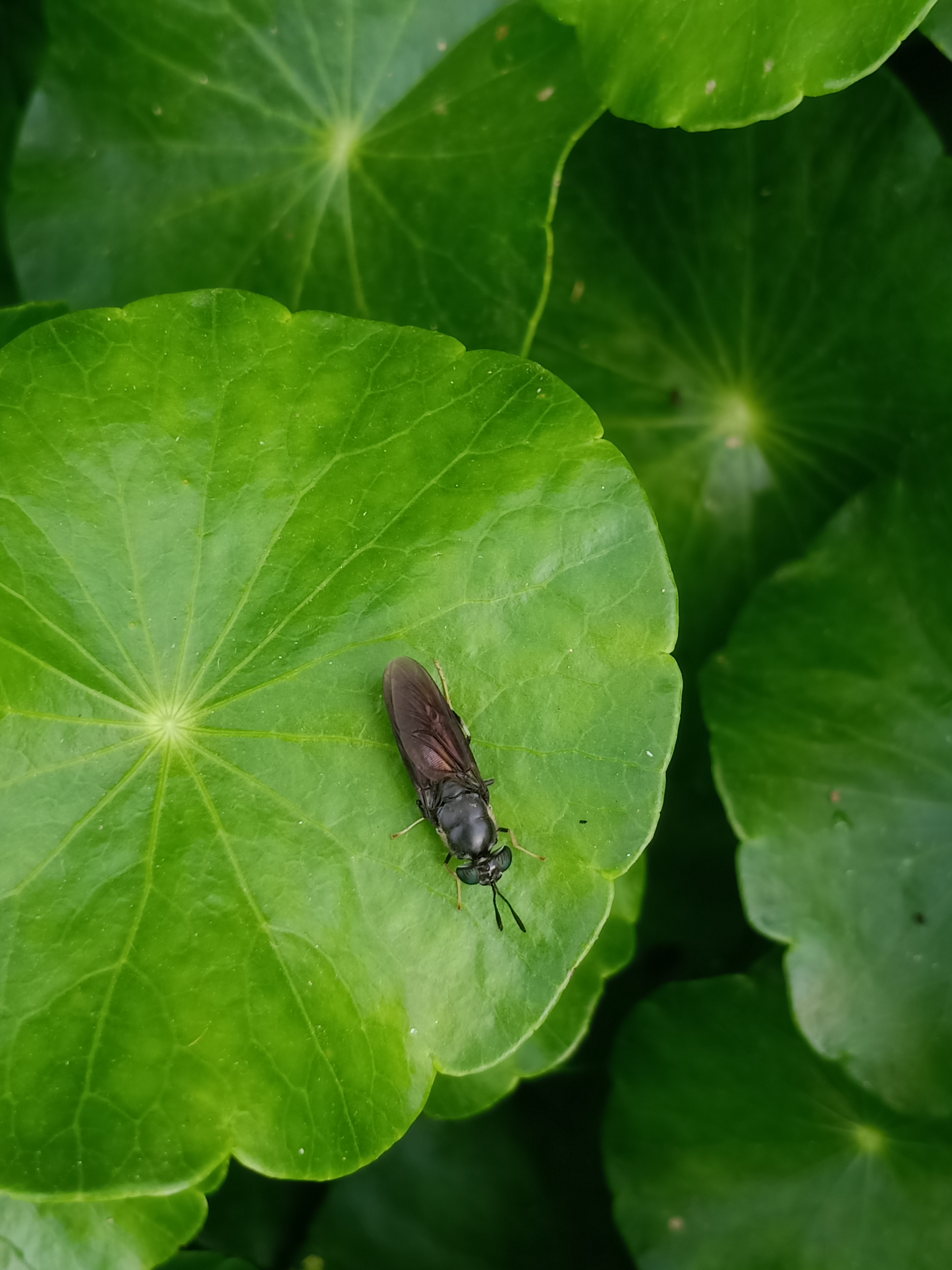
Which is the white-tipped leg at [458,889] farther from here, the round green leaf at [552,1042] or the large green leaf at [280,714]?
the round green leaf at [552,1042]

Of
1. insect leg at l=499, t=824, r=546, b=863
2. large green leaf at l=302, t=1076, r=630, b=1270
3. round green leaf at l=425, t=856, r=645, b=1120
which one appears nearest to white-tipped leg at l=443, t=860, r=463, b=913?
insect leg at l=499, t=824, r=546, b=863

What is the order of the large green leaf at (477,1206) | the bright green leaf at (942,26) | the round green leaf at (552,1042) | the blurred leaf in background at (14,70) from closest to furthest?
the bright green leaf at (942,26) < the round green leaf at (552,1042) < the large green leaf at (477,1206) < the blurred leaf in background at (14,70)

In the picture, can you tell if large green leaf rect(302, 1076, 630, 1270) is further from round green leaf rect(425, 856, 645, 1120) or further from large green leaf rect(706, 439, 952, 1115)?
large green leaf rect(706, 439, 952, 1115)

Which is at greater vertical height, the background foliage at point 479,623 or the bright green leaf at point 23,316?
the bright green leaf at point 23,316

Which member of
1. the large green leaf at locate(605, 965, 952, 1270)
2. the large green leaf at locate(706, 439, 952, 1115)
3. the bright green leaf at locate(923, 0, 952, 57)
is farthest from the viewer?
the large green leaf at locate(605, 965, 952, 1270)

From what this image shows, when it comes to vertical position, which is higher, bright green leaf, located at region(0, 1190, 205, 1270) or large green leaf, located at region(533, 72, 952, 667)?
large green leaf, located at region(533, 72, 952, 667)

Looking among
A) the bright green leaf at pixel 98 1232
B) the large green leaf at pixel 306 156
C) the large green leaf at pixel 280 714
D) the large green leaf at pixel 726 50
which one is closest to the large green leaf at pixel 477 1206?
the bright green leaf at pixel 98 1232
